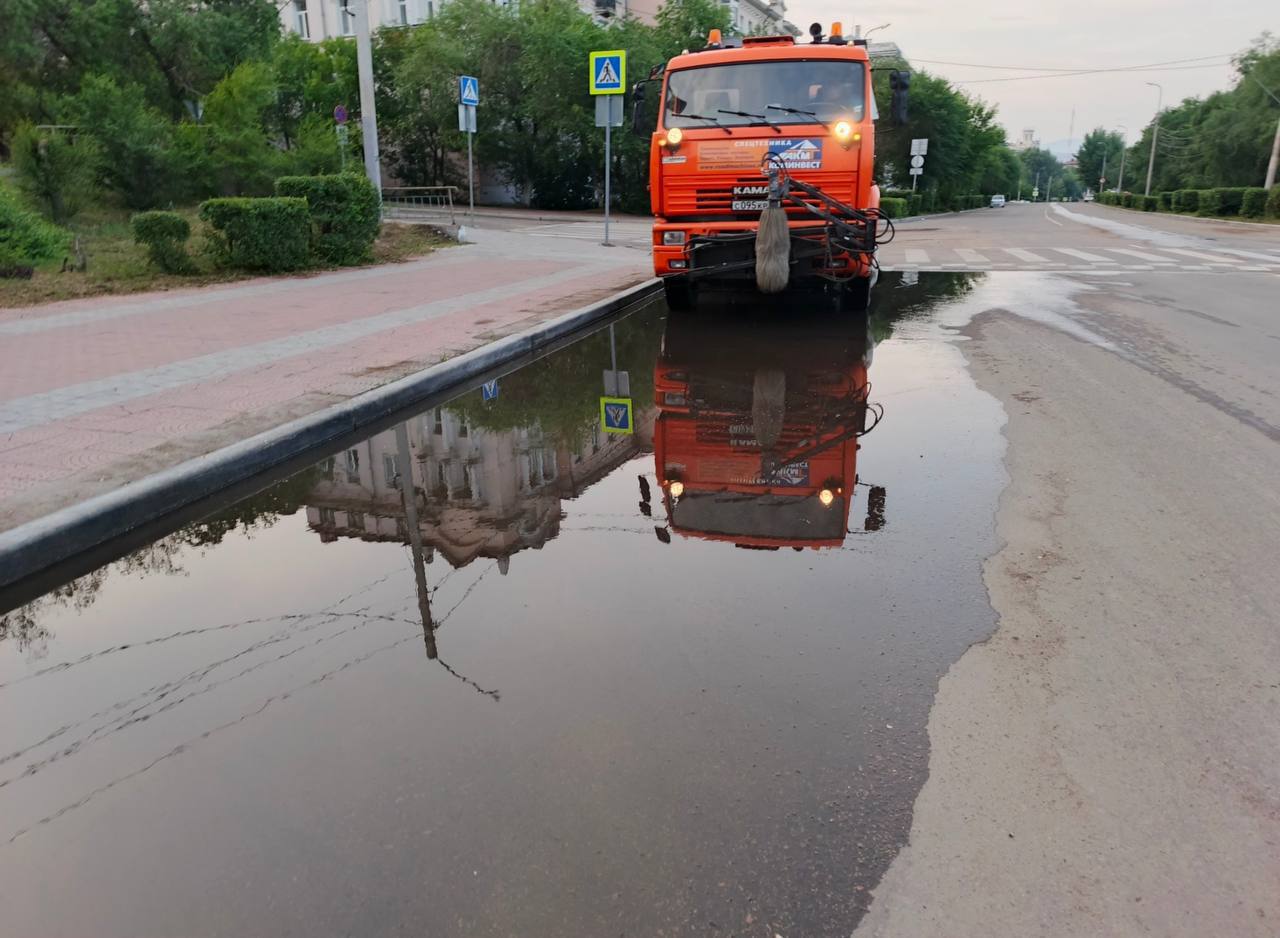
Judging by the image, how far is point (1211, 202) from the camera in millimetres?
53281

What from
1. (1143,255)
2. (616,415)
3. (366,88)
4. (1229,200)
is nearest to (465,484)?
(616,415)

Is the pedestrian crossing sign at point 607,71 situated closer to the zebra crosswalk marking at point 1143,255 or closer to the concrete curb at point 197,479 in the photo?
the concrete curb at point 197,479

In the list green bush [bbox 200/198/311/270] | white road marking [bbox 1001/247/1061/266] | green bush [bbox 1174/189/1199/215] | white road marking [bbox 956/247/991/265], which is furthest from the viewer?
green bush [bbox 1174/189/1199/215]

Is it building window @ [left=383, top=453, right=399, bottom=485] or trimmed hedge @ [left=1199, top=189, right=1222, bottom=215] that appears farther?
trimmed hedge @ [left=1199, top=189, right=1222, bottom=215]

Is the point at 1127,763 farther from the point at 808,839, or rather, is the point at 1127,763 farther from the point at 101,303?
the point at 101,303

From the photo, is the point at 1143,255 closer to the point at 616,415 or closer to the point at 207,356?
the point at 616,415

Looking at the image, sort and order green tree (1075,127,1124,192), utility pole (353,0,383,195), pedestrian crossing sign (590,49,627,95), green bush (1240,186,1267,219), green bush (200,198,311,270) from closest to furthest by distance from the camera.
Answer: green bush (200,198,311,270)
utility pole (353,0,383,195)
pedestrian crossing sign (590,49,627,95)
green bush (1240,186,1267,219)
green tree (1075,127,1124,192)

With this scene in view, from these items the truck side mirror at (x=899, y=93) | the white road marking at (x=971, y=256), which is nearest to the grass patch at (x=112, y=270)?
the truck side mirror at (x=899, y=93)

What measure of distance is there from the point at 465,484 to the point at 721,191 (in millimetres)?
5688

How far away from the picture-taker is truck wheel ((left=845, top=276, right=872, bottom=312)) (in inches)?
431

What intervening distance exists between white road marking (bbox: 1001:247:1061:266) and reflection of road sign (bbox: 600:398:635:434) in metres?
15.4

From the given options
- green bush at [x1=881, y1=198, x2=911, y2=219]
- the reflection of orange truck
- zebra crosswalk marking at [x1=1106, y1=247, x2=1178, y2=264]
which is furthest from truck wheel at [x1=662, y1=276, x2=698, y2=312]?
green bush at [x1=881, y1=198, x2=911, y2=219]

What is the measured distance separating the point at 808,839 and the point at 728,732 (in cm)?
54

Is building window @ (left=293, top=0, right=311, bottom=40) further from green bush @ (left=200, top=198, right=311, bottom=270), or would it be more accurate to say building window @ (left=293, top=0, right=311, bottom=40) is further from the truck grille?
the truck grille
